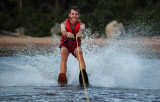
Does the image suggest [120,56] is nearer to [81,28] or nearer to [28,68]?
[28,68]

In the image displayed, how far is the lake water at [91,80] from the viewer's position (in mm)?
5254

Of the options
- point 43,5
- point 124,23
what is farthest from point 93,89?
point 43,5

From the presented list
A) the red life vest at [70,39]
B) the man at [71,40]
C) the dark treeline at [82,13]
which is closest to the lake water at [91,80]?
the man at [71,40]

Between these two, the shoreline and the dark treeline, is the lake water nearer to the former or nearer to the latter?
the shoreline

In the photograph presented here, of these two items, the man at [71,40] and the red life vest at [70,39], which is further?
the red life vest at [70,39]

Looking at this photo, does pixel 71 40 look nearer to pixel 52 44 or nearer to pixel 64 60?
pixel 64 60

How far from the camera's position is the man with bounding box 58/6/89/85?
21.0ft

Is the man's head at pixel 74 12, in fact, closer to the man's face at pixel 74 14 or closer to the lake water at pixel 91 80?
the man's face at pixel 74 14

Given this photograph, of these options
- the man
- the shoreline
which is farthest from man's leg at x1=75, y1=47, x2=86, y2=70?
the shoreline

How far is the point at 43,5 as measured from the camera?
81.7 ft

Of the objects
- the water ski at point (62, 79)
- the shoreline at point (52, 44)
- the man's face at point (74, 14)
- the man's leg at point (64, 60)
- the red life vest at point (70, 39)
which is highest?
the shoreline at point (52, 44)

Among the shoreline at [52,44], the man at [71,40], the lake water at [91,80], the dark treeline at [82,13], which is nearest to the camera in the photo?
the lake water at [91,80]

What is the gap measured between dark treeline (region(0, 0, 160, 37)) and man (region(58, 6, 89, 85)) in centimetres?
1057

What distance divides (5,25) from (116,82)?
16.6 metres
